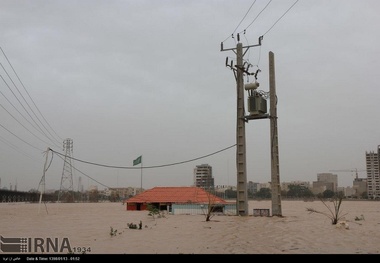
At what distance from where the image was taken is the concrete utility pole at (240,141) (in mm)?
28422

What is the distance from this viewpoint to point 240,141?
2878cm

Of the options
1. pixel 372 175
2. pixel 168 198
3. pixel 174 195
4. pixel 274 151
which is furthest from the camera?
pixel 372 175

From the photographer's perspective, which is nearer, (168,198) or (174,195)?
(168,198)

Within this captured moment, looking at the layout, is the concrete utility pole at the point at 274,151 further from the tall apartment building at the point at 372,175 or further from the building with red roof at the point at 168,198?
the tall apartment building at the point at 372,175

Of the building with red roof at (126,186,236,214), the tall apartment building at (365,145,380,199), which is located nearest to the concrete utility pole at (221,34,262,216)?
the building with red roof at (126,186,236,214)

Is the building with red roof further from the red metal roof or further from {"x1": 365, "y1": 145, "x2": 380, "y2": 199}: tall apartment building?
{"x1": 365, "y1": 145, "x2": 380, "y2": 199}: tall apartment building

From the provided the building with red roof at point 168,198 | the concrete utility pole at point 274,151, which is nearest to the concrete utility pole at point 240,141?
the concrete utility pole at point 274,151

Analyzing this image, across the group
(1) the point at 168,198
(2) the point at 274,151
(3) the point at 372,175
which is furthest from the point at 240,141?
(3) the point at 372,175

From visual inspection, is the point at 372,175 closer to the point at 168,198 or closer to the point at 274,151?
the point at 168,198

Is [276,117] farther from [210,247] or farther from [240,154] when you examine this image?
[210,247]

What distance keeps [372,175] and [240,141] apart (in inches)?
6496

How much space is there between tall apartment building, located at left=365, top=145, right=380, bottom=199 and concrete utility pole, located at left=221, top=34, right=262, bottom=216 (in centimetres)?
15987
